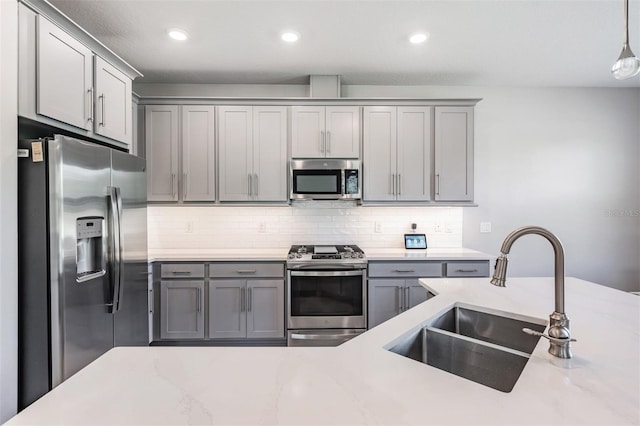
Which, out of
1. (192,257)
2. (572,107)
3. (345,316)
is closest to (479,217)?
(572,107)

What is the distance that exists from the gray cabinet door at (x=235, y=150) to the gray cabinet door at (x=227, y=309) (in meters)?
0.84

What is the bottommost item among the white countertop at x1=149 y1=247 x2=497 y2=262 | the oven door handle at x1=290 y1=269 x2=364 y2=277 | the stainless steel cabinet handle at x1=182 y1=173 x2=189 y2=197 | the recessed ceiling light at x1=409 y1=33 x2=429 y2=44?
the oven door handle at x1=290 y1=269 x2=364 y2=277

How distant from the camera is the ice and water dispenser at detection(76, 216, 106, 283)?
169 cm

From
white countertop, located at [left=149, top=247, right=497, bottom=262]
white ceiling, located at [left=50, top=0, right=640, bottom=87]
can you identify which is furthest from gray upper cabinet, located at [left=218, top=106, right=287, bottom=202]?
white countertop, located at [left=149, top=247, right=497, bottom=262]

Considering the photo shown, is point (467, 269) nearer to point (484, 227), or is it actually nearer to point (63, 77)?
point (484, 227)

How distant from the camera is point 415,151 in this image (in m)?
3.06

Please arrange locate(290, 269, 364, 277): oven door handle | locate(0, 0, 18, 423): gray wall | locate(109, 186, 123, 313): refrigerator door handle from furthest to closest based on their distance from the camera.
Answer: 1. locate(290, 269, 364, 277): oven door handle
2. locate(109, 186, 123, 313): refrigerator door handle
3. locate(0, 0, 18, 423): gray wall

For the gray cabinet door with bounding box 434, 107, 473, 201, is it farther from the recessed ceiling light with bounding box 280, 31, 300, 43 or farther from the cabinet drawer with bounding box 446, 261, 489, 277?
the recessed ceiling light with bounding box 280, 31, 300, 43

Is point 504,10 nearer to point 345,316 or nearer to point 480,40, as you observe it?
point 480,40

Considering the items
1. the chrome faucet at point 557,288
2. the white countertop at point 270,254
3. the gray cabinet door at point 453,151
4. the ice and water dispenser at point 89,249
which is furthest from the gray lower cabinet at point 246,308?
the chrome faucet at point 557,288

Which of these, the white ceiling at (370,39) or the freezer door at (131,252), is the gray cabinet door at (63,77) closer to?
the freezer door at (131,252)

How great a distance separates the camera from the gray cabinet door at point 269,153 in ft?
9.87

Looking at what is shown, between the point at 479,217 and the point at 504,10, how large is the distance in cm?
199

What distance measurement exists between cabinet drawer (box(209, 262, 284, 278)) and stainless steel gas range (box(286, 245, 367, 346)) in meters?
0.13
